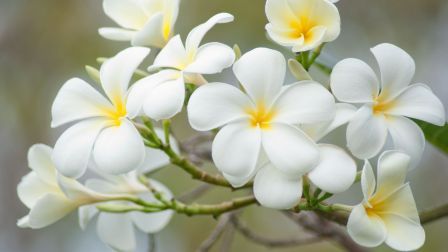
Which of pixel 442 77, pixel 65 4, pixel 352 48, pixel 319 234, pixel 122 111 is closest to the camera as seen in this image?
pixel 122 111

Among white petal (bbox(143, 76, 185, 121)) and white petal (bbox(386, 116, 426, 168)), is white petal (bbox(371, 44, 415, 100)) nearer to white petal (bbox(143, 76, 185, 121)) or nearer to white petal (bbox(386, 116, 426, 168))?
white petal (bbox(386, 116, 426, 168))

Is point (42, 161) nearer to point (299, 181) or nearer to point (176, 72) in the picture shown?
point (176, 72)

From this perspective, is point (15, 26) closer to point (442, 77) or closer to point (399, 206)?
point (442, 77)

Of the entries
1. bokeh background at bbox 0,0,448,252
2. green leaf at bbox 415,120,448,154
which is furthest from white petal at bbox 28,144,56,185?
bokeh background at bbox 0,0,448,252

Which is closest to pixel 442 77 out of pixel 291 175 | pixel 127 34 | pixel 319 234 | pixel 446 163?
pixel 446 163

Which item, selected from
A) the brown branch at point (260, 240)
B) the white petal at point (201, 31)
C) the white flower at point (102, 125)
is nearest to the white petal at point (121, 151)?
the white flower at point (102, 125)

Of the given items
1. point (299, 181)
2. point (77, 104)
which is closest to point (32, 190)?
point (77, 104)
